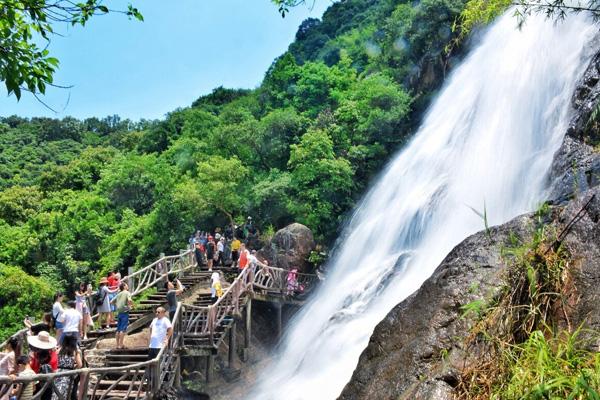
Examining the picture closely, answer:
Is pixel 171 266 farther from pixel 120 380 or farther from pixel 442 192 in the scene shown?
pixel 120 380

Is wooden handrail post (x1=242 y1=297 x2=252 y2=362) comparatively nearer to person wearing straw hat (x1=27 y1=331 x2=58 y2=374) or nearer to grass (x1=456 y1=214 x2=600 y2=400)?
person wearing straw hat (x1=27 y1=331 x2=58 y2=374)

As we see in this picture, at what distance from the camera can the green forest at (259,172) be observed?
76.3ft

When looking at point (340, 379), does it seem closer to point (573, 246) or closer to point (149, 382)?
point (149, 382)

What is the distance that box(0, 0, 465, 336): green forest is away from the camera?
76.3ft

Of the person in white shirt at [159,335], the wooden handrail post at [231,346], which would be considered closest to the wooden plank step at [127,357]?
the person in white shirt at [159,335]

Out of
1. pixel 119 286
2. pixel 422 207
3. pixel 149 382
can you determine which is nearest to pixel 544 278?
pixel 149 382

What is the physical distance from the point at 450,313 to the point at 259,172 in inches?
897

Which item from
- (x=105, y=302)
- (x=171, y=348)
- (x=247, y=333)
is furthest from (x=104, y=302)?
(x=247, y=333)

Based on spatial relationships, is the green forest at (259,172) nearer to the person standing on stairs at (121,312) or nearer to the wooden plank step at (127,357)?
the person standing on stairs at (121,312)

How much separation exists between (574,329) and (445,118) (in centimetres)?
1865

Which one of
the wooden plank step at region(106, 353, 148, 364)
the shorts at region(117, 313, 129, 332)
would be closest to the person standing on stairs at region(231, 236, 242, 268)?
the shorts at region(117, 313, 129, 332)

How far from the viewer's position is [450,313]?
4.43 m

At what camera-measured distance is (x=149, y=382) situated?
1030 centimetres

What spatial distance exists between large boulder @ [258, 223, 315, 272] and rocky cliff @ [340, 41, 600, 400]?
15835 mm
